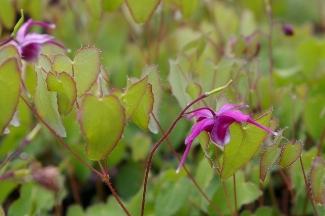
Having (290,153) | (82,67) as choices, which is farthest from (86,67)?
(290,153)

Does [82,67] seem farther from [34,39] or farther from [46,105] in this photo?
[34,39]

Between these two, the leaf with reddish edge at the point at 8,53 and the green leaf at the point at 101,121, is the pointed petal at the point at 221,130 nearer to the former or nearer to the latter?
the green leaf at the point at 101,121

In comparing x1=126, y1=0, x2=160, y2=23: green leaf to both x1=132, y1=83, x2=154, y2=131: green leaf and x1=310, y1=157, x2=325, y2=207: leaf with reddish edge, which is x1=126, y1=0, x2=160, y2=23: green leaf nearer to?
x1=132, y1=83, x2=154, y2=131: green leaf

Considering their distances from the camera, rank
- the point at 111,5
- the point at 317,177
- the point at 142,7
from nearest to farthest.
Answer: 1. the point at 317,177
2. the point at 142,7
3. the point at 111,5

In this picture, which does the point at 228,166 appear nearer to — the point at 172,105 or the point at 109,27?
the point at 172,105

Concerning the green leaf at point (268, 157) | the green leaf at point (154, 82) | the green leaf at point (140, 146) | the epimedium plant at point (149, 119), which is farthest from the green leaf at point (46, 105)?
the green leaf at point (140, 146)

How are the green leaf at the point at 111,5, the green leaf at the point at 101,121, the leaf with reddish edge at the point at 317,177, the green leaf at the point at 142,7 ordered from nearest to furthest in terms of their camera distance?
1. the green leaf at the point at 101,121
2. the leaf with reddish edge at the point at 317,177
3. the green leaf at the point at 142,7
4. the green leaf at the point at 111,5
